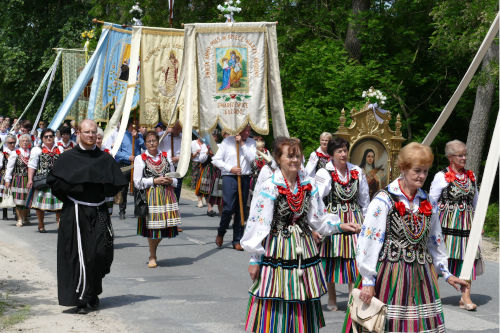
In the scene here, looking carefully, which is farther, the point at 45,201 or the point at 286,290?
the point at 45,201

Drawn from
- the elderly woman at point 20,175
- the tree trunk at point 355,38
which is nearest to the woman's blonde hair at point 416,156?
the elderly woman at point 20,175

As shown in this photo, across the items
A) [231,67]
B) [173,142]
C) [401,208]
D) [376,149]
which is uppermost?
[231,67]

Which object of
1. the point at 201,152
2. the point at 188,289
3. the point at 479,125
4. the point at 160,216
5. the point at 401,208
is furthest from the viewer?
the point at 201,152

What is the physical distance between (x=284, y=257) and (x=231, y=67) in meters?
6.21

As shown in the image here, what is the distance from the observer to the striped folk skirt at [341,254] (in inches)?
312

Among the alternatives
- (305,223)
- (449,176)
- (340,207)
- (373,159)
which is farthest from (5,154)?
(305,223)

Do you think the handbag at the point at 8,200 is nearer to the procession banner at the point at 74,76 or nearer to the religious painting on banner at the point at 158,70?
the religious painting on banner at the point at 158,70

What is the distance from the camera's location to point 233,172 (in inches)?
465

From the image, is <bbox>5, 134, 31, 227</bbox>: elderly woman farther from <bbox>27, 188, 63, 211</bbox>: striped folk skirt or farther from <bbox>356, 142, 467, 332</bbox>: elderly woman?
<bbox>356, 142, 467, 332</bbox>: elderly woman

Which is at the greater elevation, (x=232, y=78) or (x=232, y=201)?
(x=232, y=78)

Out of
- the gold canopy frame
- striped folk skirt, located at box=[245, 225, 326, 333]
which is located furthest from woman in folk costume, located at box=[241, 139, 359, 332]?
the gold canopy frame

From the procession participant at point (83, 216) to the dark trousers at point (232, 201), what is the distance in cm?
408

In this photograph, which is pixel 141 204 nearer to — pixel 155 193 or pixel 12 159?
pixel 155 193

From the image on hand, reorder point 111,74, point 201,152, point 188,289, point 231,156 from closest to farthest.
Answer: point 188,289 → point 231,156 → point 111,74 → point 201,152
